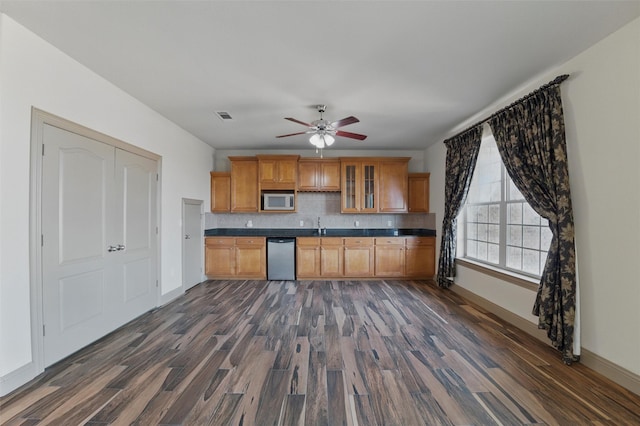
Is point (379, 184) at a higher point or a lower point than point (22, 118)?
lower

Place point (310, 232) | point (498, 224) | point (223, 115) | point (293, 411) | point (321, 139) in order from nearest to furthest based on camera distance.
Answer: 1. point (293, 411)
2. point (321, 139)
3. point (498, 224)
4. point (223, 115)
5. point (310, 232)

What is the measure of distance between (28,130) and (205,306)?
2776mm

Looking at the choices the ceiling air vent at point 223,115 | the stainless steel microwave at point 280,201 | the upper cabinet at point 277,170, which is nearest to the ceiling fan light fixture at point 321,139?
the ceiling air vent at point 223,115

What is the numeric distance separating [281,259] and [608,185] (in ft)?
15.4

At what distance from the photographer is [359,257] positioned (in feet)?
17.4

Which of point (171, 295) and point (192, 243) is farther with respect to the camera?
Result: point (192, 243)

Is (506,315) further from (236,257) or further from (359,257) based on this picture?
(236,257)

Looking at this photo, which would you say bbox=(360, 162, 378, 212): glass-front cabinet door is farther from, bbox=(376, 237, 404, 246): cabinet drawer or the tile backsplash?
bbox=(376, 237, 404, 246): cabinet drawer

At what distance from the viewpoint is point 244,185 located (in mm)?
5504

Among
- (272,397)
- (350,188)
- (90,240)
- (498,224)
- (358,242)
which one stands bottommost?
A: (272,397)

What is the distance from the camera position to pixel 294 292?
454 cm

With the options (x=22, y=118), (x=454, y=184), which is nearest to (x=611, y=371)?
(x=454, y=184)

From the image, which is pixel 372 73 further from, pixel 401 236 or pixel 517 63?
pixel 401 236

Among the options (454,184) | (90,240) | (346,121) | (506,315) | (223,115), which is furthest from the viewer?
(454,184)
